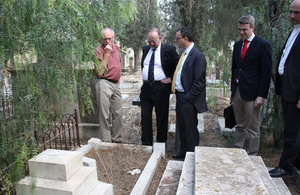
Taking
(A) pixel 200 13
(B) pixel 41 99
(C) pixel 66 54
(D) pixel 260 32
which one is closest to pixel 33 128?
(B) pixel 41 99

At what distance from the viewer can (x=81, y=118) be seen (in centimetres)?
502

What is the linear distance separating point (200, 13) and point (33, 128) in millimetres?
5707

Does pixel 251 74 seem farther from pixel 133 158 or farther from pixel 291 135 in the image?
pixel 133 158

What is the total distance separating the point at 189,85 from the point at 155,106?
0.79 meters

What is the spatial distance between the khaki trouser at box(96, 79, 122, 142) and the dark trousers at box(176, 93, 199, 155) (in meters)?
1.19

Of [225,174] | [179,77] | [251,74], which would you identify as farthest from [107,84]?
[225,174]

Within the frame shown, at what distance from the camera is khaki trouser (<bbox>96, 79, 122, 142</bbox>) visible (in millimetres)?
4211

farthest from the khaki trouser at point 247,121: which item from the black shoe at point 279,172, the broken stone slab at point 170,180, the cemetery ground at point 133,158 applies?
the broken stone slab at point 170,180

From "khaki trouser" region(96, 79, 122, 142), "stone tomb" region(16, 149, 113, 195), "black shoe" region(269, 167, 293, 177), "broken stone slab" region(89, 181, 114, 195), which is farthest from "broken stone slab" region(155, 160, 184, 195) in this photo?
"khaki trouser" region(96, 79, 122, 142)

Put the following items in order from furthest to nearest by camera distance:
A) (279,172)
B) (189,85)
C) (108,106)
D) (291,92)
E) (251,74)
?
(108,106), (189,85), (251,74), (279,172), (291,92)

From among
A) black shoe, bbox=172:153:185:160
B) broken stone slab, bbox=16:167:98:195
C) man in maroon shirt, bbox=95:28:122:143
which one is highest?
man in maroon shirt, bbox=95:28:122:143

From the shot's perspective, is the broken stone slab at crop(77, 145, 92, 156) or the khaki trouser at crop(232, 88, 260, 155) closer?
the khaki trouser at crop(232, 88, 260, 155)

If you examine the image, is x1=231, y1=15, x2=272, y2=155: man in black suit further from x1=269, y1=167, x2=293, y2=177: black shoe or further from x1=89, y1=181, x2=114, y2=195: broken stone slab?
x1=89, y1=181, x2=114, y2=195: broken stone slab

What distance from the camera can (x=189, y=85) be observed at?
3.65 meters
